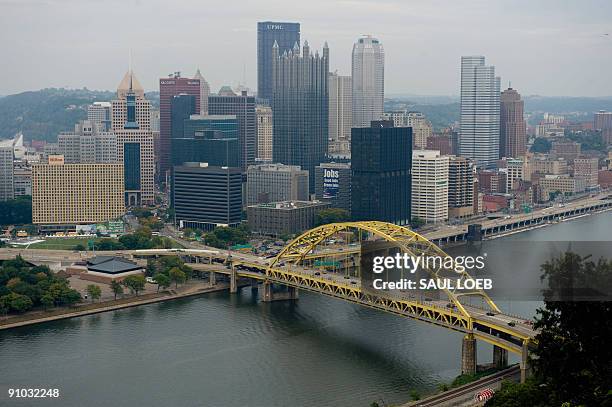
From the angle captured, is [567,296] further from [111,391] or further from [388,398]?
[111,391]

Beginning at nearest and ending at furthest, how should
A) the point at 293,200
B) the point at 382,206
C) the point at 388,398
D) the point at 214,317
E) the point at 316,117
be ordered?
A: 1. the point at 388,398
2. the point at 214,317
3. the point at 382,206
4. the point at 293,200
5. the point at 316,117

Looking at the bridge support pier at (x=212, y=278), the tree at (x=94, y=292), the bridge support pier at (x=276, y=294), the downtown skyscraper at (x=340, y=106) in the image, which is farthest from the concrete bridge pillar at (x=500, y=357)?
the downtown skyscraper at (x=340, y=106)

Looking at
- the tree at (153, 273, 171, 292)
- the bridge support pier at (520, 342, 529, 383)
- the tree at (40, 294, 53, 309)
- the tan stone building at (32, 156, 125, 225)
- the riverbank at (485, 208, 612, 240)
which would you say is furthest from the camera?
the riverbank at (485, 208, 612, 240)

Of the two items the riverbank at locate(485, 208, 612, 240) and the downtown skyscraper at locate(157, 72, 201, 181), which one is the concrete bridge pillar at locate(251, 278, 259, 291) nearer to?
the riverbank at locate(485, 208, 612, 240)

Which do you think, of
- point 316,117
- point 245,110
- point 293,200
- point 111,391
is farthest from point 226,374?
point 245,110

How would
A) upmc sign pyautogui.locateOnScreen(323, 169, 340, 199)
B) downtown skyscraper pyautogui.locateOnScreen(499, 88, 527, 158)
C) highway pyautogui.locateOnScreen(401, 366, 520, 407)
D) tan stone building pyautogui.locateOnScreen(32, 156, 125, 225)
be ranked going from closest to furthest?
highway pyautogui.locateOnScreen(401, 366, 520, 407), tan stone building pyautogui.locateOnScreen(32, 156, 125, 225), upmc sign pyautogui.locateOnScreen(323, 169, 340, 199), downtown skyscraper pyautogui.locateOnScreen(499, 88, 527, 158)

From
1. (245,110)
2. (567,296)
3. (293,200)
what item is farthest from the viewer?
(245,110)

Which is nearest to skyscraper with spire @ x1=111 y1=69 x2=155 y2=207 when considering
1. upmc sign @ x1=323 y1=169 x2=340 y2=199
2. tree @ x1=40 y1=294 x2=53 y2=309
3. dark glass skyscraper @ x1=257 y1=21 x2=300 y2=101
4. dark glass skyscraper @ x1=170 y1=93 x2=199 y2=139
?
dark glass skyscraper @ x1=170 y1=93 x2=199 y2=139
